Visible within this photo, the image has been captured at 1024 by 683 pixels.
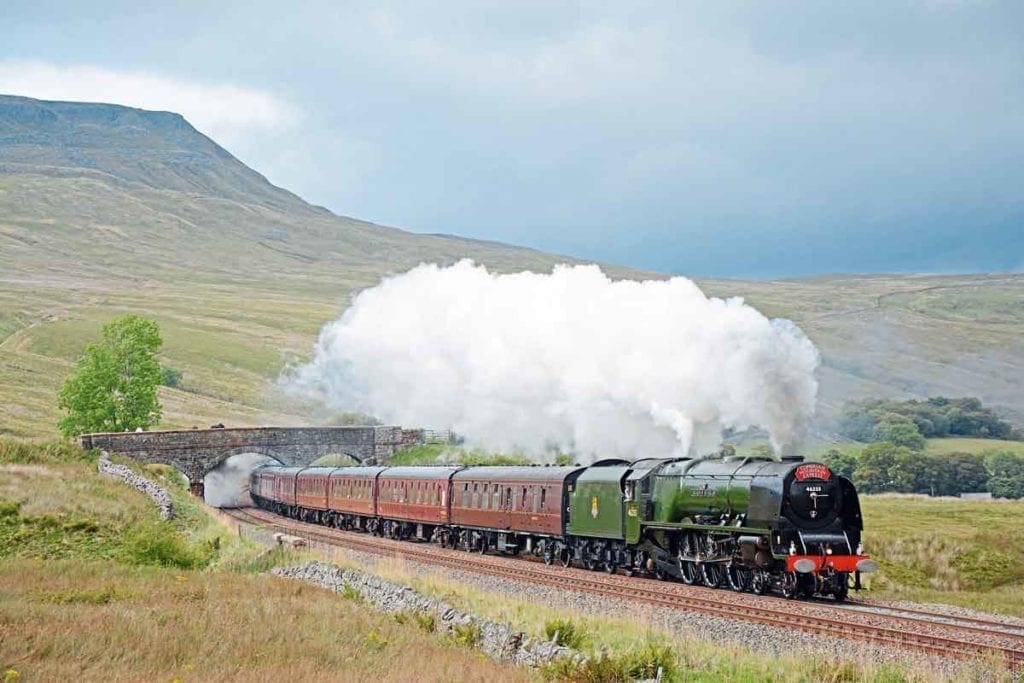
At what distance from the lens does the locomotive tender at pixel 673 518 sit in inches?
996

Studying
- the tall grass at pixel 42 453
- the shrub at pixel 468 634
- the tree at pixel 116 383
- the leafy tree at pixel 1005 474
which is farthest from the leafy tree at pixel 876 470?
the shrub at pixel 468 634

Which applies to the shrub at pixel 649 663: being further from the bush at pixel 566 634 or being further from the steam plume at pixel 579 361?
the steam plume at pixel 579 361

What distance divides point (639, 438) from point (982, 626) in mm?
22258

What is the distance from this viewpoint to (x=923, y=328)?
199 metres

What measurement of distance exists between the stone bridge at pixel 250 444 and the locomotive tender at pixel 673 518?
35.4m

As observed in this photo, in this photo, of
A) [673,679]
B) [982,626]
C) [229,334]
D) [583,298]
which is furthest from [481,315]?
[229,334]

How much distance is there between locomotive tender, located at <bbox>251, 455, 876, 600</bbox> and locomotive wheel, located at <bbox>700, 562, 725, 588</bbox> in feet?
0.11

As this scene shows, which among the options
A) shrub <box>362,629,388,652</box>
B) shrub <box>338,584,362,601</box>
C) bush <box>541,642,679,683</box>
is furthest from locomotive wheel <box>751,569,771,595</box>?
shrub <box>362,629,388,652</box>

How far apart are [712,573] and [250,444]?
6070 centimetres

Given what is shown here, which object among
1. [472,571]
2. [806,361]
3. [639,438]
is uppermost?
[806,361]

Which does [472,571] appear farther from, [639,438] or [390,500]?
[390,500]

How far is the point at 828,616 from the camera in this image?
21.7 m

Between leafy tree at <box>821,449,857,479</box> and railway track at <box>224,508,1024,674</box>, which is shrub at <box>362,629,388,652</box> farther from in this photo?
leafy tree at <box>821,449,857,479</box>

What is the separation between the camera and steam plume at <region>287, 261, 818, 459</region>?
36844 millimetres
